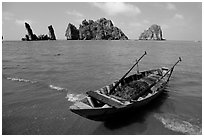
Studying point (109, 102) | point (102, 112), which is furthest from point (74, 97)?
point (102, 112)

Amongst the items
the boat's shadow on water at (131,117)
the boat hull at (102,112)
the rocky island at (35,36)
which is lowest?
the boat's shadow on water at (131,117)

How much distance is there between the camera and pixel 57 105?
11.6 meters

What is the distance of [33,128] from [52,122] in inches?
39.5

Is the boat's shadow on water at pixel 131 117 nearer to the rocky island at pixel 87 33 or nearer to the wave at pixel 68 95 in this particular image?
the wave at pixel 68 95

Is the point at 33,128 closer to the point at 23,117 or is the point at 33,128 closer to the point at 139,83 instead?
the point at 23,117

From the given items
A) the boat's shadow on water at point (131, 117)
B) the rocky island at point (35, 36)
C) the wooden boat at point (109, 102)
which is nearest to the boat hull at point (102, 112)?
the wooden boat at point (109, 102)

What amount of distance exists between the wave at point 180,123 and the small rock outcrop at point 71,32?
179 metres

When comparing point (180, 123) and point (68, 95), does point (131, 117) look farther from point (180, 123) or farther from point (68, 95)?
point (68, 95)

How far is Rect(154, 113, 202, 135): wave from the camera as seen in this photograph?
8.90 metres

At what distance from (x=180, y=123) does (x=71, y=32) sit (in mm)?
182224

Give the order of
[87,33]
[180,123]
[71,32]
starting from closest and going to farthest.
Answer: [180,123] → [71,32] → [87,33]

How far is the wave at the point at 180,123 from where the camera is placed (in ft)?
29.2

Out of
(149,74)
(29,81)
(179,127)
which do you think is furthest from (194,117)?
(29,81)

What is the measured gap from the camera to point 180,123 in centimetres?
959
